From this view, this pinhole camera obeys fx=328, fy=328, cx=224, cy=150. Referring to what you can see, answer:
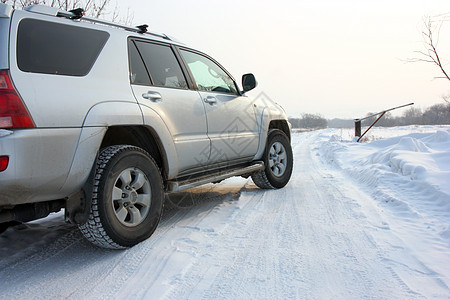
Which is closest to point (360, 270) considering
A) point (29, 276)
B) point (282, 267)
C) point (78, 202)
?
point (282, 267)

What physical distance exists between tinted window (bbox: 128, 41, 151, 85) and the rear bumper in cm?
84

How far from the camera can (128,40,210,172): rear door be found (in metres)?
2.99

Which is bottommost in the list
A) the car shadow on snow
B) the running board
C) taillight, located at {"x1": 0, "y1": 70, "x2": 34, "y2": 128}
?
the car shadow on snow

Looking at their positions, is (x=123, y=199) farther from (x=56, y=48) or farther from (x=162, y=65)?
(x=162, y=65)

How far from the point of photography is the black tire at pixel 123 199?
96.3 inches

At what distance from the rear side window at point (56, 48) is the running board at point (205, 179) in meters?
1.30

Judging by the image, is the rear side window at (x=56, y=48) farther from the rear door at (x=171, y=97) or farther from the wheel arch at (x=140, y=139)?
the wheel arch at (x=140, y=139)

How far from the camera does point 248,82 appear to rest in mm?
4543

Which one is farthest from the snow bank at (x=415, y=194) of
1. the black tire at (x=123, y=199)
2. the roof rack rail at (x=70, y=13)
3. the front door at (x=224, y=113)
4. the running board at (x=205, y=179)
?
the roof rack rail at (x=70, y=13)

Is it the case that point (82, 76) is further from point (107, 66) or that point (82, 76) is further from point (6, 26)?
point (6, 26)

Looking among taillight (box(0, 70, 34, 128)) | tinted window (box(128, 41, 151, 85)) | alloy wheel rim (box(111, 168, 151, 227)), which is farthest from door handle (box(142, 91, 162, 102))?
taillight (box(0, 70, 34, 128))

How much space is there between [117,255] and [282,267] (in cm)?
131

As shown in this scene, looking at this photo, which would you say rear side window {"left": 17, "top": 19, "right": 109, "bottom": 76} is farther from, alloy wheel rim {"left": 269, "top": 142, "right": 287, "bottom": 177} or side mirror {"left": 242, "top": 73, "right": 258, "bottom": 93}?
alloy wheel rim {"left": 269, "top": 142, "right": 287, "bottom": 177}

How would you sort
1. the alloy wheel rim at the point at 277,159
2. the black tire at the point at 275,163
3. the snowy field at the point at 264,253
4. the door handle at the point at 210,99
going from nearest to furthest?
the snowy field at the point at 264,253, the door handle at the point at 210,99, the black tire at the point at 275,163, the alloy wheel rim at the point at 277,159
